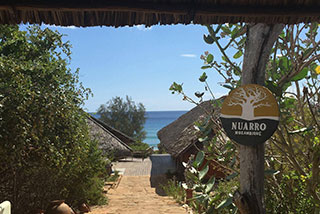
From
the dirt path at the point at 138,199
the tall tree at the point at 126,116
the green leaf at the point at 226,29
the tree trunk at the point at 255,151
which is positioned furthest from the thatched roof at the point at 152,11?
the tall tree at the point at 126,116

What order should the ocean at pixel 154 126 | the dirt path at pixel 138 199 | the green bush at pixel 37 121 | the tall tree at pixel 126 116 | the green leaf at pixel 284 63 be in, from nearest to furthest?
1. the green leaf at pixel 284 63
2. the green bush at pixel 37 121
3. the dirt path at pixel 138 199
4. the tall tree at pixel 126 116
5. the ocean at pixel 154 126

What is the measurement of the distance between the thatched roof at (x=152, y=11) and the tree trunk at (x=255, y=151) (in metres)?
0.19

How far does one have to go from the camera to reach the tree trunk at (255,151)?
1.92m

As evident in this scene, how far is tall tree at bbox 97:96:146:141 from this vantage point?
33.8m

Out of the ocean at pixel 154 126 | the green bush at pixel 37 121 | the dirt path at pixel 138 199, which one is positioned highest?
→ the green bush at pixel 37 121

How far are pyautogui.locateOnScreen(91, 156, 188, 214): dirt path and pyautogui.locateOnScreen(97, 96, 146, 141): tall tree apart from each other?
15914 millimetres

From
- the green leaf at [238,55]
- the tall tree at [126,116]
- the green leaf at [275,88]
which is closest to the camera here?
the green leaf at [275,88]

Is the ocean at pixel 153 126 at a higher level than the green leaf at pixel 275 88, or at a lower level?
lower

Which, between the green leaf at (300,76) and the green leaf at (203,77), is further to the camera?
the green leaf at (203,77)

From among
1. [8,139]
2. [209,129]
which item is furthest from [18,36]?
[209,129]

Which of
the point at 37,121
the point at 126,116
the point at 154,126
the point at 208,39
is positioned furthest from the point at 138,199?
the point at 154,126

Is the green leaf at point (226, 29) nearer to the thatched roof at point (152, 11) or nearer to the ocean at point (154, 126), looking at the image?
the thatched roof at point (152, 11)

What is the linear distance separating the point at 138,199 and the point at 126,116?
1025 inches

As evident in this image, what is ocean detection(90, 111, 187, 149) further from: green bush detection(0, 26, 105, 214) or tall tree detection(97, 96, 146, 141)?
green bush detection(0, 26, 105, 214)
